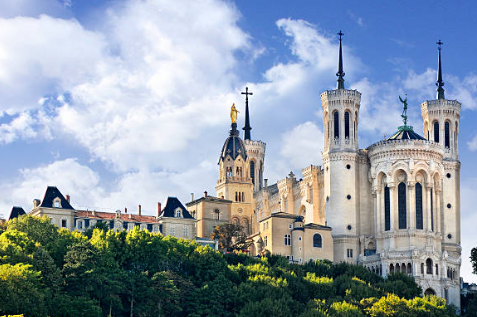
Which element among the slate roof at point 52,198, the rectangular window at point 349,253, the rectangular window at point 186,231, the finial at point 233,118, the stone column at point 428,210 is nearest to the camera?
the slate roof at point 52,198

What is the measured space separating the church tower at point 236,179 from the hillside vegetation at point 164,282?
31056mm

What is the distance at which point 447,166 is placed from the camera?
138m

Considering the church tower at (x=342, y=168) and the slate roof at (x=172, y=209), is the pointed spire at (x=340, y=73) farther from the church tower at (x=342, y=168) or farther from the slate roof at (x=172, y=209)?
the slate roof at (x=172, y=209)

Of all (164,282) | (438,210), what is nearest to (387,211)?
(438,210)

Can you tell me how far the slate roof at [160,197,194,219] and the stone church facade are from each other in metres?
8.78

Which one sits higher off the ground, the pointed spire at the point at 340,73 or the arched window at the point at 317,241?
the pointed spire at the point at 340,73

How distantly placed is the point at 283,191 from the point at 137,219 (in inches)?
997

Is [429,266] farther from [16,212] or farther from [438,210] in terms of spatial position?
[16,212]

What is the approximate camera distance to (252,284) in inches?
4464

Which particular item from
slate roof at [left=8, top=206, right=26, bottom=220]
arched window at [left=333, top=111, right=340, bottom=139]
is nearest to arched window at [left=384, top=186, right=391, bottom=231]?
arched window at [left=333, top=111, right=340, bottom=139]

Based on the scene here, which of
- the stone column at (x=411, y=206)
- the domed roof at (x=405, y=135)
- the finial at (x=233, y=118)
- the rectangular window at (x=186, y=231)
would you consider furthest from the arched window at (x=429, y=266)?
the finial at (x=233, y=118)

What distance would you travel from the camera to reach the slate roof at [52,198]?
127 m

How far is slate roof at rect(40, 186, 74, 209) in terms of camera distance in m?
127

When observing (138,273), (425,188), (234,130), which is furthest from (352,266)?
(234,130)
